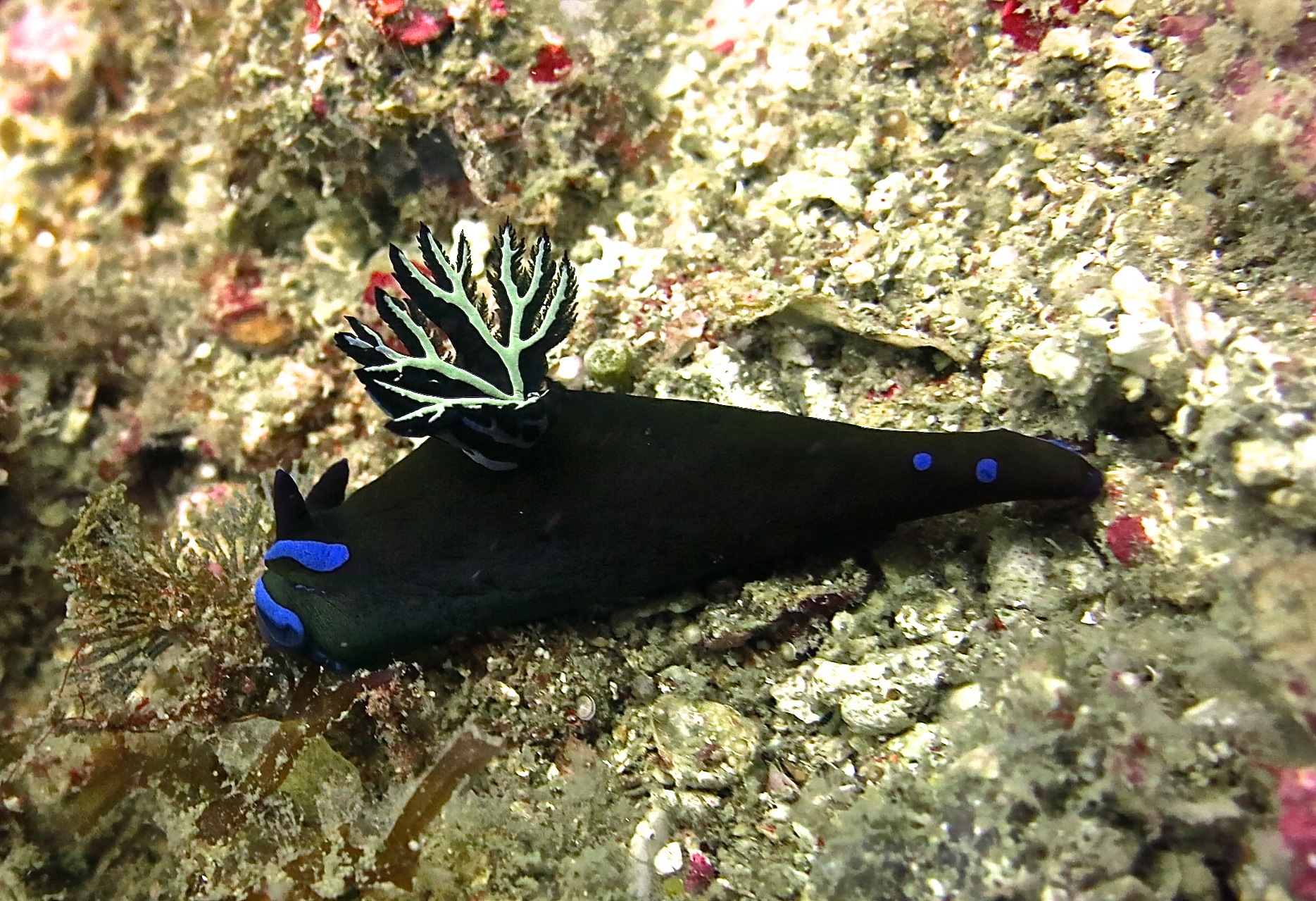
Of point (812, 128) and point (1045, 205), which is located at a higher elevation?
point (812, 128)

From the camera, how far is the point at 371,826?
2510 mm

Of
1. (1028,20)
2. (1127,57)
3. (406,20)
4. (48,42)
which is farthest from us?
(48,42)

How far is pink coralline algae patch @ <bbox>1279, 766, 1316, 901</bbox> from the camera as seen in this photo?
153cm

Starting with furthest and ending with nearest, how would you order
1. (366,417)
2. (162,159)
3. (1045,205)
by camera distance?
(162,159), (366,417), (1045,205)

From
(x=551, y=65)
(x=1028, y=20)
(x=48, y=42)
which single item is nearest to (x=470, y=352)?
(x=551, y=65)

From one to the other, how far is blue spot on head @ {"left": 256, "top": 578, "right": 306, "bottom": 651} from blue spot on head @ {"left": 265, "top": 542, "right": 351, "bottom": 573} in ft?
0.45

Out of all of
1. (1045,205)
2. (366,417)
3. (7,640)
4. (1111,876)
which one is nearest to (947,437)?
(1045,205)

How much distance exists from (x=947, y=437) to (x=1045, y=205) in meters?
0.95

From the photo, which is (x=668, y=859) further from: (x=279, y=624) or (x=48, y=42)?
(x=48, y=42)

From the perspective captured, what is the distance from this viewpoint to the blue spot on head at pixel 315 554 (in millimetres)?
2689

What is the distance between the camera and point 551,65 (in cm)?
333

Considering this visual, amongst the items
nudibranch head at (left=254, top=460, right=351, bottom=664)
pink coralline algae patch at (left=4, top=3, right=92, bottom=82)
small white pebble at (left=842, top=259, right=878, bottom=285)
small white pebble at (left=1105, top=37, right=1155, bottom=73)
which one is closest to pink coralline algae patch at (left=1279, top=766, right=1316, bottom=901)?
small white pebble at (left=842, top=259, right=878, bottom=285)

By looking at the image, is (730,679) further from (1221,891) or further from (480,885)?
(1221,891)

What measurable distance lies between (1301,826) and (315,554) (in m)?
2.71
